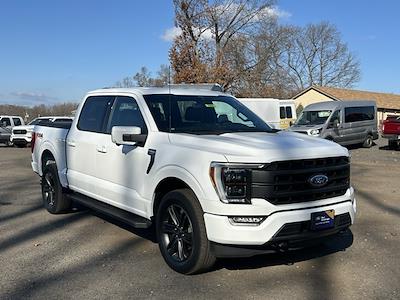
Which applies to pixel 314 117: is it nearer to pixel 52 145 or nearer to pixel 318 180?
pixel 52 145

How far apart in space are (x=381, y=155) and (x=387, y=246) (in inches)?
571

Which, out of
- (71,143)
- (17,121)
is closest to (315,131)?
(71,143)

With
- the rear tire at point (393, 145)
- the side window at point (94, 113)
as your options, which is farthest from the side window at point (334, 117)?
the side window at point (94, 113)

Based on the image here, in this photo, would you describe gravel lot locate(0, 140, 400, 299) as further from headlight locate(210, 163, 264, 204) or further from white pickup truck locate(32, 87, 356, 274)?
headlight locate(210, 163, 264, 204)

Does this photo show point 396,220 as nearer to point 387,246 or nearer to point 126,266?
point 387,246

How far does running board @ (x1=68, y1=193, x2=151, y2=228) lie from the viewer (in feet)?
18.0

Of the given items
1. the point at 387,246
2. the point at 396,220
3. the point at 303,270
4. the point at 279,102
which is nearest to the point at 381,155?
the point at 279,102

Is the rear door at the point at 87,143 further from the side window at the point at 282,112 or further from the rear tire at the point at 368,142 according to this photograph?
the side window at the point at 282,112

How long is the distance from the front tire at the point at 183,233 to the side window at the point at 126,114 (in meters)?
1.06

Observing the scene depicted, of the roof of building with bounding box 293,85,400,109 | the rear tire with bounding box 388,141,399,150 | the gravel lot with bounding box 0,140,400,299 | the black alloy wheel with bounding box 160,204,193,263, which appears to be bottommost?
the rear tire with bounding box 388,141,399,150

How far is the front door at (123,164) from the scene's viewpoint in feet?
18.2

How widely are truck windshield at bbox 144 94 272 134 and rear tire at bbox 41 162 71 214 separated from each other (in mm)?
2625

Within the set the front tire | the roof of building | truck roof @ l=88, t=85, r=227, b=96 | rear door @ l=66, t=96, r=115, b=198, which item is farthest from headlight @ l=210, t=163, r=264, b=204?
the roof of building

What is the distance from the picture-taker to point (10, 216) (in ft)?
25.8
